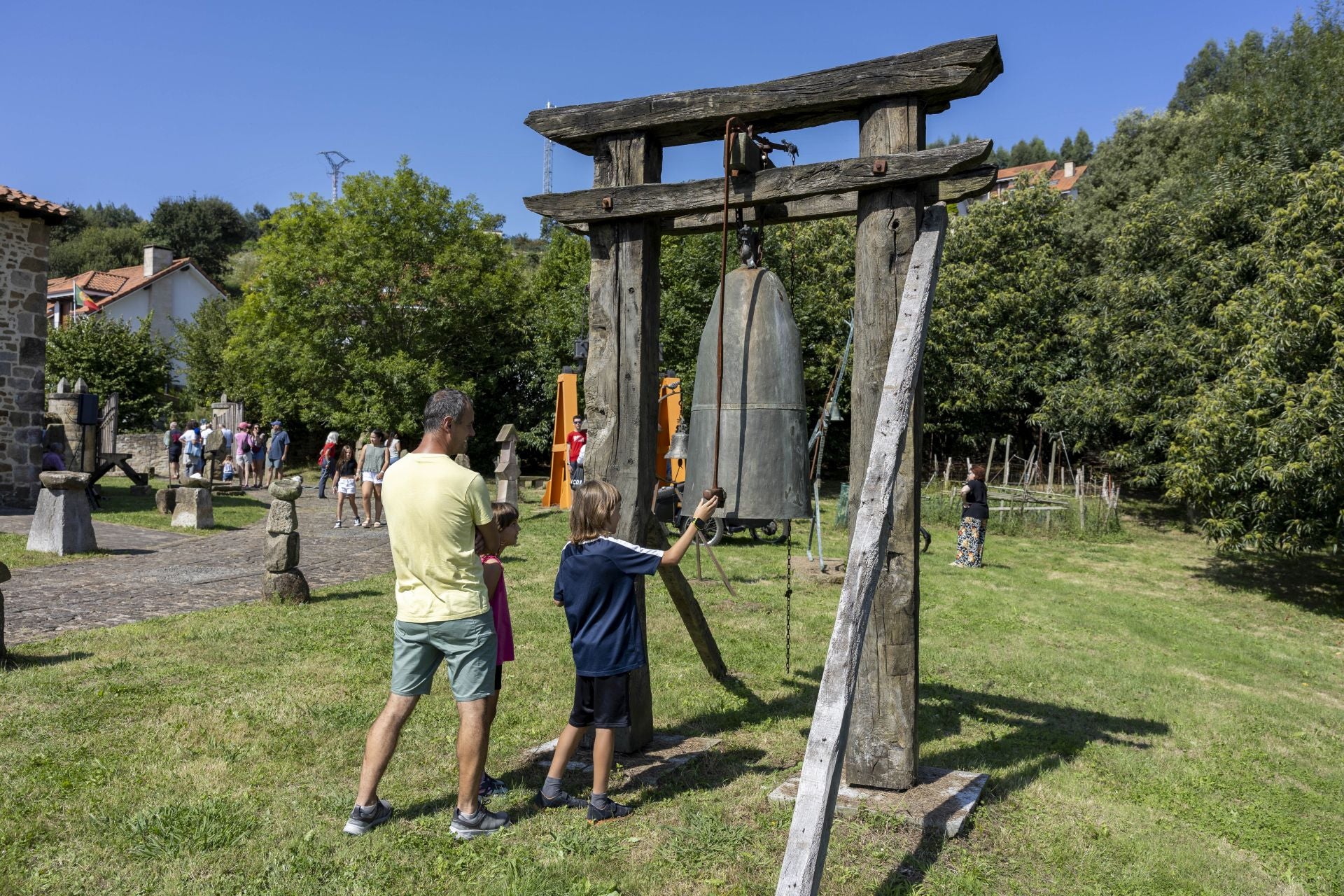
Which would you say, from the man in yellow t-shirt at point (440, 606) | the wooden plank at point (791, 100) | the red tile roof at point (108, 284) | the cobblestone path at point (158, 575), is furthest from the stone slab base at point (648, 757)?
the red tile roof at point (108, 284)

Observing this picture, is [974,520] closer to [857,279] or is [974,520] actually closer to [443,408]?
[857,279]

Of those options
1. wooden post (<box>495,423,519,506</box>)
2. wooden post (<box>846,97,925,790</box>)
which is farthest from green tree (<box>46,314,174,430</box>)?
wooden post (<box>846,97,925,790</box>)

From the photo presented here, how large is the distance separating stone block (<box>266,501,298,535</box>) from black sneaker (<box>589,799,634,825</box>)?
544cm

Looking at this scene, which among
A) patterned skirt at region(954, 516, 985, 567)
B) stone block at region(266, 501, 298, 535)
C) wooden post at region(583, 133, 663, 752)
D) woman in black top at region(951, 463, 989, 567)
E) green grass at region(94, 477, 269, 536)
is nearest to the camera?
wooden post at region(583, 133, 663, 752)

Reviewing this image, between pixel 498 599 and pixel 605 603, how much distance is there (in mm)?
692

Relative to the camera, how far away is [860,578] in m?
3.54

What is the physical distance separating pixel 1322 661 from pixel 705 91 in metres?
8.76

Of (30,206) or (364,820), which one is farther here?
(30,206)

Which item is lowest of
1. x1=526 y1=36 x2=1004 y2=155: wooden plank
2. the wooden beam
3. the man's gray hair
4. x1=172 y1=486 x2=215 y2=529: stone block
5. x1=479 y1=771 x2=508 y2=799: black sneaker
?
x1=479 y1=771 x2=508 y2=799: black sneaker

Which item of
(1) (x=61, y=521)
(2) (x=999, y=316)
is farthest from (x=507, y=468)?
(2) (x=999, y=316)

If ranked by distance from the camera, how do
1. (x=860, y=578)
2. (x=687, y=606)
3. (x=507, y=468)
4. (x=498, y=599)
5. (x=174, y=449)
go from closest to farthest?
(x=860, y=578)
(x=498, y=599)
(x=687, y=606)
(x=507, y=468)
(x=174, y=449)

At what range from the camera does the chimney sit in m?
41.7

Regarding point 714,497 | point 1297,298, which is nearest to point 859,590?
point 714,497

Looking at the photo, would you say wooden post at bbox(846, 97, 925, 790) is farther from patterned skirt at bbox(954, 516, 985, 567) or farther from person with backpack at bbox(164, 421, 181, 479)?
person with backpack at bbox(164, 421, 181, 479)
